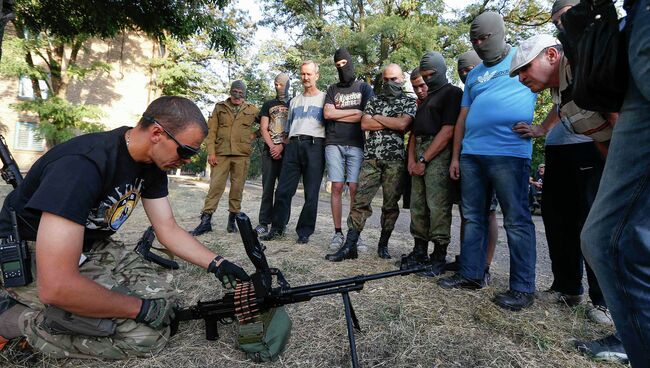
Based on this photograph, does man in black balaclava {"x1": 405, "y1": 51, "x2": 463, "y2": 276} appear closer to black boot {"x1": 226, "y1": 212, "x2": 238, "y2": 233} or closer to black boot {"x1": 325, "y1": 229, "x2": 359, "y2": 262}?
black boot {"x1": 325, "y1": 229, "x2": 359, "y2": 262}

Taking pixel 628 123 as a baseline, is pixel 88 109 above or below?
above

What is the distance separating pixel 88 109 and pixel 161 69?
509cm

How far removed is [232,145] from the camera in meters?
5.20

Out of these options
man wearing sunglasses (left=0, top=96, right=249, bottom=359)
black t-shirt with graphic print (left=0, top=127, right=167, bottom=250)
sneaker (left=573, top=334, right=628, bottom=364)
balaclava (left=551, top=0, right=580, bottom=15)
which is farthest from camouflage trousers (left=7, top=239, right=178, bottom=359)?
balaclava (left=551, top=0, right=580, bottom=15)

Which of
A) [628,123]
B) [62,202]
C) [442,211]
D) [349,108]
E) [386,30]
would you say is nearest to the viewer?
[628,123]

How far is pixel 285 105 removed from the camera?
17.1 ft

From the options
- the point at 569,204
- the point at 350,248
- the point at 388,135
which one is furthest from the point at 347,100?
the point at 569,204

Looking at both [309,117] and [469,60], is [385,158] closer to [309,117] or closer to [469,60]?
[309,117]

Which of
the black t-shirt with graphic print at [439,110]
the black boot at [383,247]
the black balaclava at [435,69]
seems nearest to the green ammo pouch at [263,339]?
the black boot at [383,247]

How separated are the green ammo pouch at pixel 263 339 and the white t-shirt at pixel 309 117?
9.36 ft

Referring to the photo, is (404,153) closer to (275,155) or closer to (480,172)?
(480,172)

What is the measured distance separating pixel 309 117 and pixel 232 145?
4.34 feet

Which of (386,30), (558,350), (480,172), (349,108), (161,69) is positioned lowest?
(558,350)

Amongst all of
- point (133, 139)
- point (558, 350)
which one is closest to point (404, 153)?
point (558, 350)
